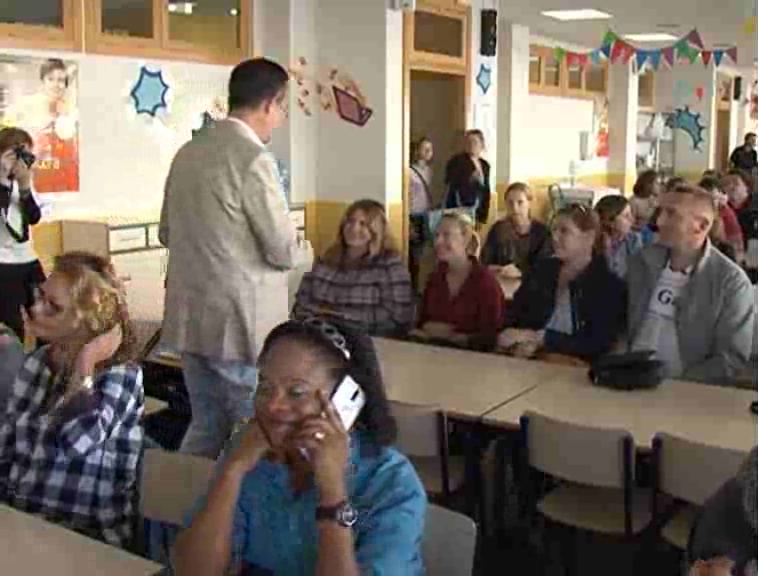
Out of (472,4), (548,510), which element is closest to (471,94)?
(472,4)

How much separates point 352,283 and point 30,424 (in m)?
2.46

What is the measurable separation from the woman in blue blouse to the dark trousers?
11.7ft

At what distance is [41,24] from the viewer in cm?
541

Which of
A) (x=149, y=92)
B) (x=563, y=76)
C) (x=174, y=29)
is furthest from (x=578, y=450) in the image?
(x=563, y=76)

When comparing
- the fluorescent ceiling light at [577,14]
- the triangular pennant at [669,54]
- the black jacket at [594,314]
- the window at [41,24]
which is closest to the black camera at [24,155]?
the window at [41,24]

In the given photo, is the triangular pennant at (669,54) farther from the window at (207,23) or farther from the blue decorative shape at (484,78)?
the window at (207,23)

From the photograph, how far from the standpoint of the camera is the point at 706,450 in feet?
8.36

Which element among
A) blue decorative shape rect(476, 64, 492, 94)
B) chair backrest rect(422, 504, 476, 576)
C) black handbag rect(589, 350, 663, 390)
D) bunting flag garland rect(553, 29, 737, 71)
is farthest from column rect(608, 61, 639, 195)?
chair backrest rect(422, 504, 476, 576)

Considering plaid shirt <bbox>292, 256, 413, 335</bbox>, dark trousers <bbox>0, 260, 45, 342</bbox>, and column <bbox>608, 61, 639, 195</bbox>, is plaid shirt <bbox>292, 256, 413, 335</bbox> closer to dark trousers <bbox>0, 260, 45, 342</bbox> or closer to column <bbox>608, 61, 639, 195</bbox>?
dark trousers <bbox>0, 260, 45, 342</bbox>

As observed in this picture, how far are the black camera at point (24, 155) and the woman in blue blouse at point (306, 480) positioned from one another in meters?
3.61

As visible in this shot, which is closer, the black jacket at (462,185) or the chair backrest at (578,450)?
the chair backrest at (578,450)

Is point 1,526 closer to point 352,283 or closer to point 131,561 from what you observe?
point 131,561

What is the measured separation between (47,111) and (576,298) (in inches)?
123

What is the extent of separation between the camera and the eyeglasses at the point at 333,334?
1742 mm
